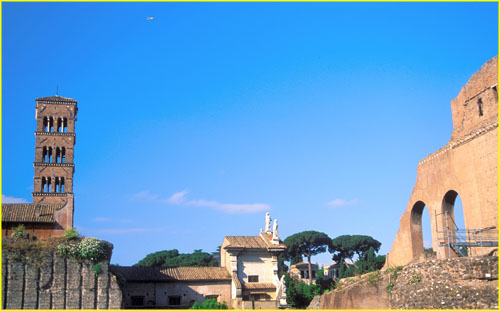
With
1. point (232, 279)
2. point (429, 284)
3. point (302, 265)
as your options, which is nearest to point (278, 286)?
point (232, 279)

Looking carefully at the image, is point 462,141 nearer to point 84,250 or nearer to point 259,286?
point 259,286

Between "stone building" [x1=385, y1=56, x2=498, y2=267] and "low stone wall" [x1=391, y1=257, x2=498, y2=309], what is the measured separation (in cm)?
278

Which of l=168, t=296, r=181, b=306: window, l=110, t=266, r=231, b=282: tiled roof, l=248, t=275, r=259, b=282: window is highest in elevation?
l=110, t=266, r=231, b=282: tiled roof

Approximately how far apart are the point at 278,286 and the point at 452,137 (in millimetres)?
19150

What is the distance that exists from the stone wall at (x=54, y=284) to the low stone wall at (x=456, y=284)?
18783 mm

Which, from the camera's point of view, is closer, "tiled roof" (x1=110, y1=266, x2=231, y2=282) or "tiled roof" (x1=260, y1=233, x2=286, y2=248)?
"tiled roof" (x1=110, y1=266, x2=231, y2=282)

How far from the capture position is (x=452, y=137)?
27.5 metres

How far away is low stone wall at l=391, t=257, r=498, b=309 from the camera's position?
18125 mm

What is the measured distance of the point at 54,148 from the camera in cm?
4212

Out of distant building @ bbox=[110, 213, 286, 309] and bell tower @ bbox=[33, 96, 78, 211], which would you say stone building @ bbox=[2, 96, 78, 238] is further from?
distant building @ bbox=[110, 213, 286, 309]

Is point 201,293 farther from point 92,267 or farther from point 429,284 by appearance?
point 429,284

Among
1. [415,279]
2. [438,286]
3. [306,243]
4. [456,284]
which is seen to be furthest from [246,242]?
[306,243]

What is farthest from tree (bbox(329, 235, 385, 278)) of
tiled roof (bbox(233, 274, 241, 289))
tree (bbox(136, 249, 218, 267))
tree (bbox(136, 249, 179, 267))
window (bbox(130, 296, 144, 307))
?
→ window (bbox(130, 296, 144, 307))

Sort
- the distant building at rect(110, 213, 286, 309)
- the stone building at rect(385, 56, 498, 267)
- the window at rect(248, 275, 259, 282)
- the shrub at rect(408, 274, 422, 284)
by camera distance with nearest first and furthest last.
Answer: the shrub at rect(408, 274, 422, 284), the stone building at rect(385, 56, 498, 267), the distant building at rect(110, 213, 286, 309), the window at rect(248, 275, 259, 282)
